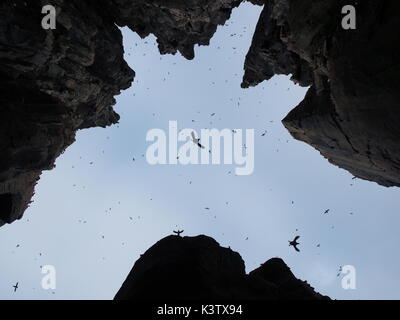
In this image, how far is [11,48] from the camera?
812 inches

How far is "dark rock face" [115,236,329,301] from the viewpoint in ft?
44.5

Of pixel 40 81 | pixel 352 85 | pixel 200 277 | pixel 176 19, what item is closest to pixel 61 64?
pixel 40 81

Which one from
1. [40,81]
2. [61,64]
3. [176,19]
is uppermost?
[176,19]

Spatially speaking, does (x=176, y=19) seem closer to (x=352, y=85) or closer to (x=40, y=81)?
(x=40, y=81)

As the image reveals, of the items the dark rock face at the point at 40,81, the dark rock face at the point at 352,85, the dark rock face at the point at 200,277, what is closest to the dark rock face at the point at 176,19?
the dark rock face at the point at 40,81

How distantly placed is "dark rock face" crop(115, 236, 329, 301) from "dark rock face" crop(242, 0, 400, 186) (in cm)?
815

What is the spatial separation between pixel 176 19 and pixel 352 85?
78.7 feet

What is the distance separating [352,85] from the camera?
35.2 feet

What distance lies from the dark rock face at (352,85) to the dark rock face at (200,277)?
815cm

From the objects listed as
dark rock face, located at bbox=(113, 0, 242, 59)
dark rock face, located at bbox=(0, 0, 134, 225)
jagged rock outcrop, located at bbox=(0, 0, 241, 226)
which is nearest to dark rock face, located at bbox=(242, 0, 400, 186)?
Result: dark rock face, located at bbox=(113, 0, 242, 59)

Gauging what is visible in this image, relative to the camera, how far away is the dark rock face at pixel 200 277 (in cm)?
1355

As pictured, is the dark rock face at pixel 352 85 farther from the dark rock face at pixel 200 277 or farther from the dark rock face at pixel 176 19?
the dark rock face at pixel 176 19

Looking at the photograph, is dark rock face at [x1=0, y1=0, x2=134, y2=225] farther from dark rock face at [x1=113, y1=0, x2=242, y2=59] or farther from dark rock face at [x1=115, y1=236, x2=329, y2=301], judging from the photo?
dark rock face at [x1=115, y1=236, x2=329, y2=301]
